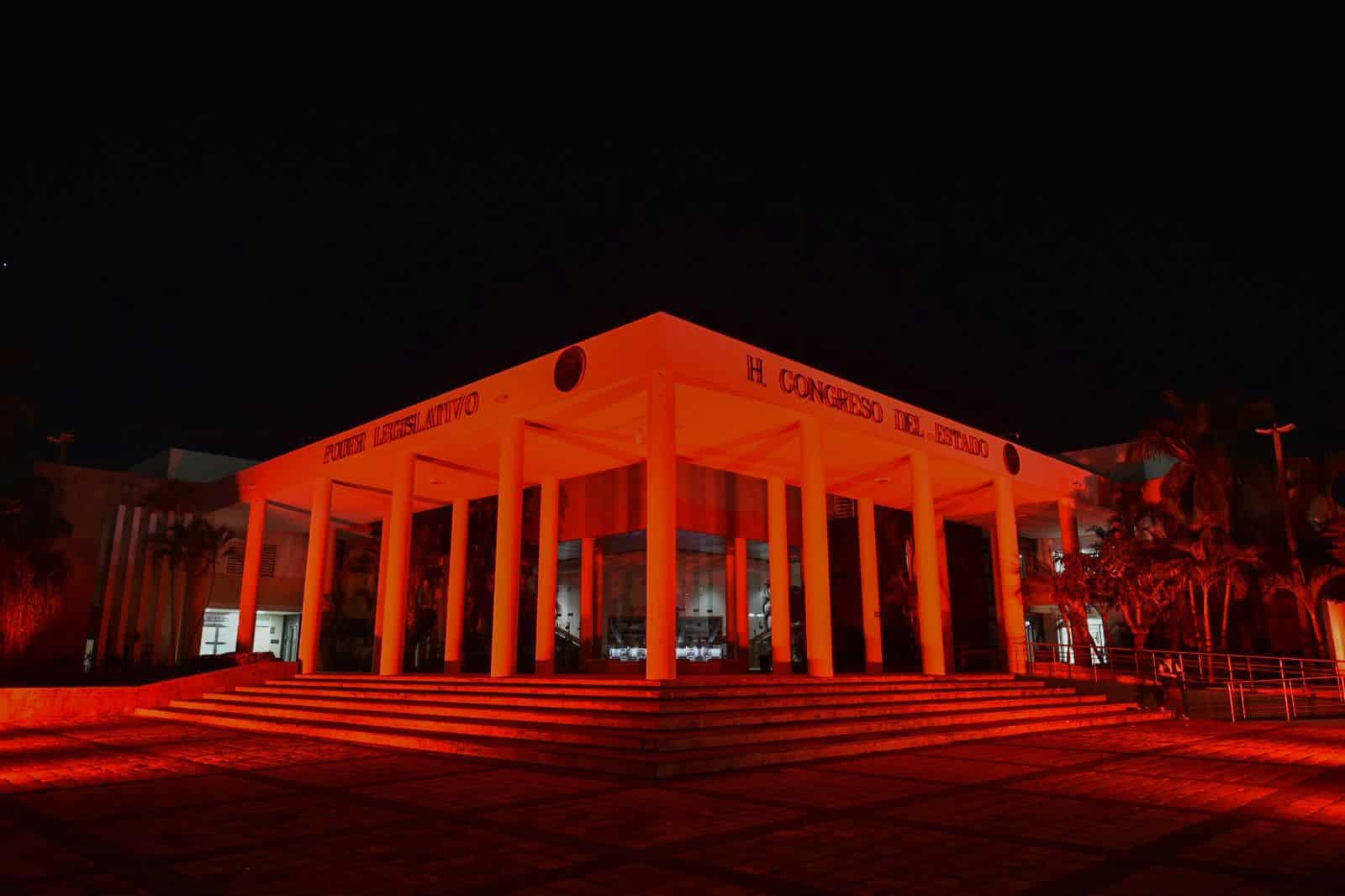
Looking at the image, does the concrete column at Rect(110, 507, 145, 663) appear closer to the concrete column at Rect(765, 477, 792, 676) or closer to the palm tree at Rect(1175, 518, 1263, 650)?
the concrete column at Rect(765, 477, 792, 676)

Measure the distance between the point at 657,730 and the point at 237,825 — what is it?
4.78m

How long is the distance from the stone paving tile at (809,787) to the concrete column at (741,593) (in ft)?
49.0

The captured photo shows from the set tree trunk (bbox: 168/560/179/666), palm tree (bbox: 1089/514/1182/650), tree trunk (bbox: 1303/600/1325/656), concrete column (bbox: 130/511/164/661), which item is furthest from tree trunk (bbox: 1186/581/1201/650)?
concrete column (bbox: 130/511/164/661)

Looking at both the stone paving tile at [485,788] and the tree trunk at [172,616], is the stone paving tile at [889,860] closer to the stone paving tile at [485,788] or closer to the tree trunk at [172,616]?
the stone paving tile at [485,788]

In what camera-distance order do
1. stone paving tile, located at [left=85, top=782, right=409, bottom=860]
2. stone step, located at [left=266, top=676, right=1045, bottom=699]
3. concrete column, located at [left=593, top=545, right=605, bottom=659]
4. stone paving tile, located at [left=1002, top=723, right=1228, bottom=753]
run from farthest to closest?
concrete column, located at [left=593, top=545, right=605, bottom=659], stone step, located at [left=266, top=676, right=1045, bottom=699], stone paving tile, located at [left=1002, top=723, right=1228, bottom=753], stone paving tile, located at [left=85, top=782, right=409, bottom=860]

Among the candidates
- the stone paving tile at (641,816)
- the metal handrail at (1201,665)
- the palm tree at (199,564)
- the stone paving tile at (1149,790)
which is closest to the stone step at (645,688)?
the metal handrail at (1201,665)

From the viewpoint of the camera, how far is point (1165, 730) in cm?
1392

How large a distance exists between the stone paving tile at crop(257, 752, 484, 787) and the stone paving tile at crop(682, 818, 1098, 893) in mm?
4333

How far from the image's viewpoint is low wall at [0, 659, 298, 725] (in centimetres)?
1644

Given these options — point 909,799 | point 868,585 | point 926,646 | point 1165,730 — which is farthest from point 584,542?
point 909,799

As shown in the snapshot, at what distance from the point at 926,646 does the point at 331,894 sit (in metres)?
15.6

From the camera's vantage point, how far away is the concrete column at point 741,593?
24141mm

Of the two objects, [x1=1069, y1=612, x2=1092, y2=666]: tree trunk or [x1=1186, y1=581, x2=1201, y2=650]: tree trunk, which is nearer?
[x1=1069, y1=612, x2=1092, y2=666]: tree trunk

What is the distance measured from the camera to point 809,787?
7945 millimetres
